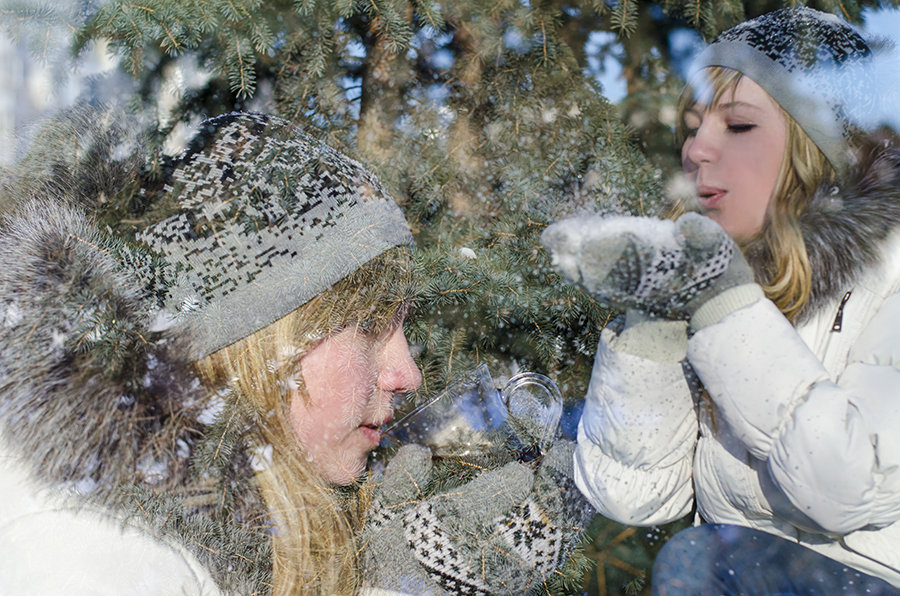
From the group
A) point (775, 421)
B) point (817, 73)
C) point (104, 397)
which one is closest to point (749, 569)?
point (775, 421)

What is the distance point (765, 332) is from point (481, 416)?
467mm

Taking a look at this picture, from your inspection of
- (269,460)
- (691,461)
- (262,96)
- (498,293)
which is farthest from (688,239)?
(262,96)

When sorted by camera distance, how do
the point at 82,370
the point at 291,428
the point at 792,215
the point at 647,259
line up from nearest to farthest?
the point at 647,259 → the point at 792,215 → the point at 82,370 → the point at 291,428

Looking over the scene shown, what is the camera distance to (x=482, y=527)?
86 cm

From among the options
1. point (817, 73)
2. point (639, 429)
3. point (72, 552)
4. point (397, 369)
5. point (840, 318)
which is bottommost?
point (72, 552)

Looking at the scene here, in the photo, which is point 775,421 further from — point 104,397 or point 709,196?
Answer: point 104,397

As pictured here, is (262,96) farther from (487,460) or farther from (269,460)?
(487,460)

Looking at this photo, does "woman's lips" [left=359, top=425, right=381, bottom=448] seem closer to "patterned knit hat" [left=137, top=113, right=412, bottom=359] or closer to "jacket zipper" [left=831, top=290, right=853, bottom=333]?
"patterned knit hat" [left=137, top=113, right=412, bottom=359]

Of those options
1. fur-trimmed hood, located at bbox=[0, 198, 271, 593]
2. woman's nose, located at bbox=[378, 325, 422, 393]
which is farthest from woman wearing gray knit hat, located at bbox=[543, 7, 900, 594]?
fur-trimmed hood, located at bbox=[0, 198, 271, 593]

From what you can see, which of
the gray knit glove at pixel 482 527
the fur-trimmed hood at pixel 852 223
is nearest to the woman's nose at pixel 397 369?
the gray knit glove at pixel 482 527

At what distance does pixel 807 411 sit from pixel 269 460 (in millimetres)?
709

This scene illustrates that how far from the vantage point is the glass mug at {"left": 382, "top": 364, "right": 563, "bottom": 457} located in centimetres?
93

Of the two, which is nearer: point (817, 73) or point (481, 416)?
point (817, 73)

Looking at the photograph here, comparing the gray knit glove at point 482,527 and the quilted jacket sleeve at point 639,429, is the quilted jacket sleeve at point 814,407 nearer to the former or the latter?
the quilted jacket sleeve at point 639,429
